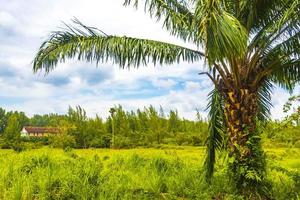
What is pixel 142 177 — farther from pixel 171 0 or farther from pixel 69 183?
pixel 171 0

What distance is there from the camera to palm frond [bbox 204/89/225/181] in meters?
10.6

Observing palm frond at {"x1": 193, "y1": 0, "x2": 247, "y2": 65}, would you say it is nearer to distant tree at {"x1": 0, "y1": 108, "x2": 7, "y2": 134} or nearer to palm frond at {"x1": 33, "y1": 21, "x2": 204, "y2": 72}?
palm frond at {"x1": 33, "y1": 21, "x2": 204, "y2": 72}

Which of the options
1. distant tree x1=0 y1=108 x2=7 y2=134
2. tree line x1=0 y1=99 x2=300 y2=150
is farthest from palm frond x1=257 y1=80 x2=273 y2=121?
distant tree x1=0 y1=108 x2=7 y2=134

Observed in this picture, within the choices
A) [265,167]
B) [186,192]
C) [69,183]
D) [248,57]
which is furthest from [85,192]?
[248,57]

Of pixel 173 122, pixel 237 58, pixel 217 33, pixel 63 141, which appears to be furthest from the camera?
pixel 173 122

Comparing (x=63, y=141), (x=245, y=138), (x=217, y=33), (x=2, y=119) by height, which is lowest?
(x=245, y=138)

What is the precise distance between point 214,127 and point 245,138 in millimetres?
1330

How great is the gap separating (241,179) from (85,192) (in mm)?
3630

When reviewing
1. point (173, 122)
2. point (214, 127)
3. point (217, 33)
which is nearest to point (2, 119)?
point (173, 122)

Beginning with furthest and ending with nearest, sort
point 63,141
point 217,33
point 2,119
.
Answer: point 2,119
point 63,141
point 217,33

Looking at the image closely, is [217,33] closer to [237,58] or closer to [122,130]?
[237,58]

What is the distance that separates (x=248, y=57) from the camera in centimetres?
963

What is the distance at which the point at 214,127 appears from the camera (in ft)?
35.5

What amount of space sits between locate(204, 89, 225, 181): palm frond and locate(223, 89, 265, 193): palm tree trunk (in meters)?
0.85
